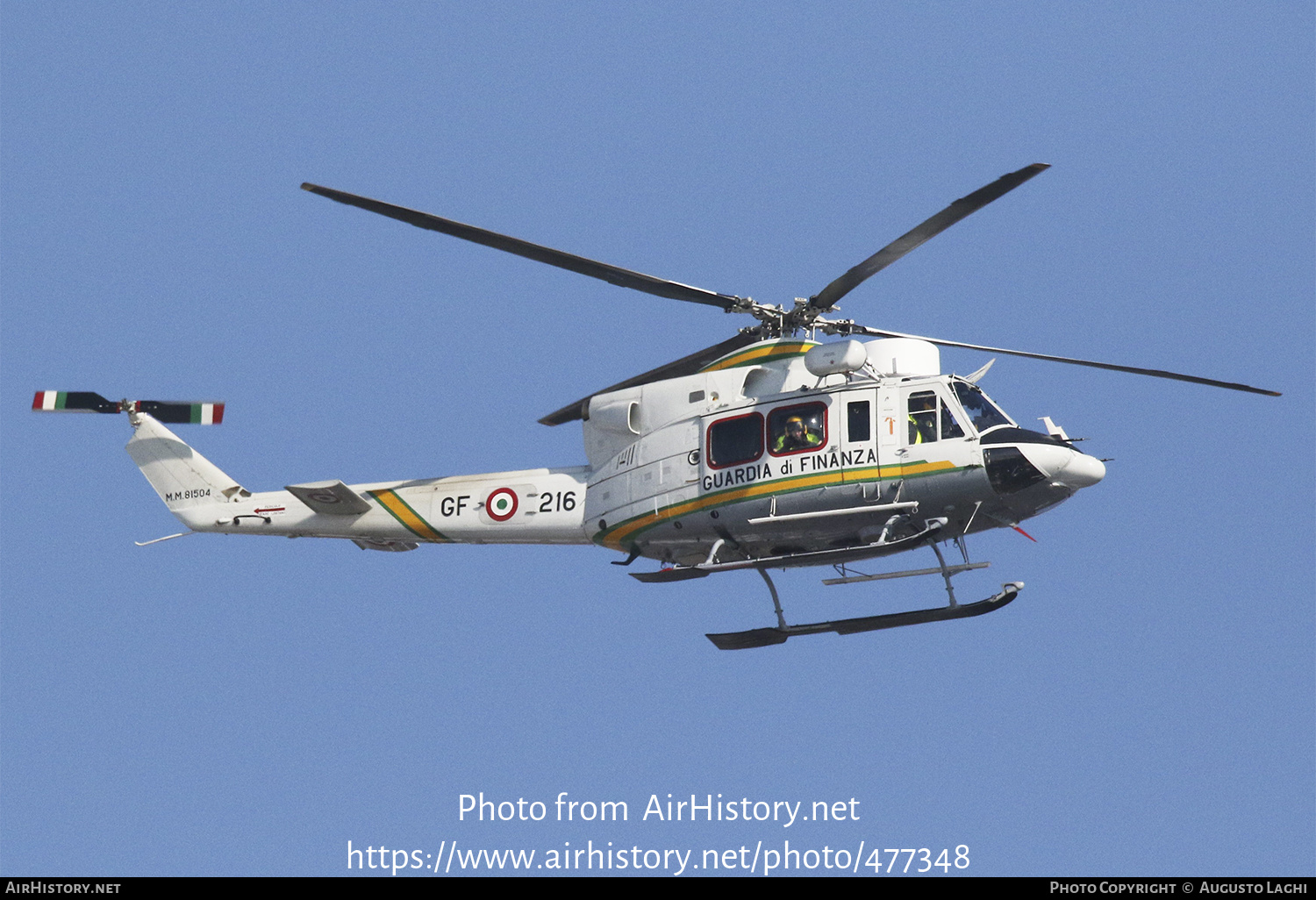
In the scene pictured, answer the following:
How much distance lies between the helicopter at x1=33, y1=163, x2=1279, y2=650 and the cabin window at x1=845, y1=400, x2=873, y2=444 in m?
0.02

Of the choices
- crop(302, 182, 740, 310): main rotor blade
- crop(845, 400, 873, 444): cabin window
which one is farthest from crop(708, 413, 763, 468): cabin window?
crop(302, 182, 740, 310): main rotor blade

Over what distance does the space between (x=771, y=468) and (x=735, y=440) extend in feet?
2.22

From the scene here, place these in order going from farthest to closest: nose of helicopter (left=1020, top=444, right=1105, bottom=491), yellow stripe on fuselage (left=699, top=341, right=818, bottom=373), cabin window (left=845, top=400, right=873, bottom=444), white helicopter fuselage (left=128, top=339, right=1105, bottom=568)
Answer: yellow stripe on fuselage (left=699, top=341, right=818, bottom=373) < cabin window (left=845, top=400, right=873, bottom=444) < white helicopter fuselage (left=128, top=339, right=1105, bottom=568) < nose of helicopter (left=1020, top=444, right=1105, bottom=491)

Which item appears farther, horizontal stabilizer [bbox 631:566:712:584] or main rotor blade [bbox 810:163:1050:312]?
horizontal stabilizer [bbox 631:566:712:584]

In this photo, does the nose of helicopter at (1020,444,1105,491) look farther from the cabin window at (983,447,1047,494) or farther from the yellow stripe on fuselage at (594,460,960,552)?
the yellow stripe on fuselage at (594,460,960,552)

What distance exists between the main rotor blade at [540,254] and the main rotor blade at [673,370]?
827 millimetres

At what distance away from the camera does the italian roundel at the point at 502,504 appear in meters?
20.0

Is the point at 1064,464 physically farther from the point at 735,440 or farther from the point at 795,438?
the point at 735,440

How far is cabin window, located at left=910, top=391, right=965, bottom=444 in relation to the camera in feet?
56.3

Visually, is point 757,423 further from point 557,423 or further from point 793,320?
point 557,423

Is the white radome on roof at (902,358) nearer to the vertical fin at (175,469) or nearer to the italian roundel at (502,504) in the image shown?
the italian roundel at (502,504)

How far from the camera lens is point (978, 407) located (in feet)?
57.1

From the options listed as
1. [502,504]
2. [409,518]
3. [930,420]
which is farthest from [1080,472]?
[409,518]

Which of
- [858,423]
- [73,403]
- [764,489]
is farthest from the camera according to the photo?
[73,403]
